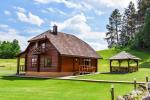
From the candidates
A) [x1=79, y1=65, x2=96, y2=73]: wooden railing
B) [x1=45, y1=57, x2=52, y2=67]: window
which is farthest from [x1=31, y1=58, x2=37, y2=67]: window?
[x1=79, y1=65, x2=96, y2=73]: wooden railing

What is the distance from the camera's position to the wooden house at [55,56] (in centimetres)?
4534

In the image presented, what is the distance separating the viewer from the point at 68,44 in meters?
48.8

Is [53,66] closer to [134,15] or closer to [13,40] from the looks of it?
[134,15]

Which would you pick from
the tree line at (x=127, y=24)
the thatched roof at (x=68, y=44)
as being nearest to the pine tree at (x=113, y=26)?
the tree line at (x=127, y=24)

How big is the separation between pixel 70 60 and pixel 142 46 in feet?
132

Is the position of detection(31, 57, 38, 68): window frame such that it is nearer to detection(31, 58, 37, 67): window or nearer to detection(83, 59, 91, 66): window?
detection(31, 58, 37, 67): window

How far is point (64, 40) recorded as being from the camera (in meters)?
49.0

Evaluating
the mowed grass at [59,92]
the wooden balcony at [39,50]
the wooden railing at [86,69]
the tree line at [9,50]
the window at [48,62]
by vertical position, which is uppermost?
the tree line at [9,50]

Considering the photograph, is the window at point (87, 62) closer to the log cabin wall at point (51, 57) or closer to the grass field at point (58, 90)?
the log cabin wall at point (51, 57)

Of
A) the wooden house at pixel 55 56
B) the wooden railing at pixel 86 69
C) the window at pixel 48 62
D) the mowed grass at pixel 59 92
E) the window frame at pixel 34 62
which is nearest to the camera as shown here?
the mowed grass at pixel 59 92

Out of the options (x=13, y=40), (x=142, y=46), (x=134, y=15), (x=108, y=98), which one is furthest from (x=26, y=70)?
(x=13, y=40)

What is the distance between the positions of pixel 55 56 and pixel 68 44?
4.02m

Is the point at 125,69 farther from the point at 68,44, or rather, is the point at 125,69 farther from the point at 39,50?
the point at 39,50

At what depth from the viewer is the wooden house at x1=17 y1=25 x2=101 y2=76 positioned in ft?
149
